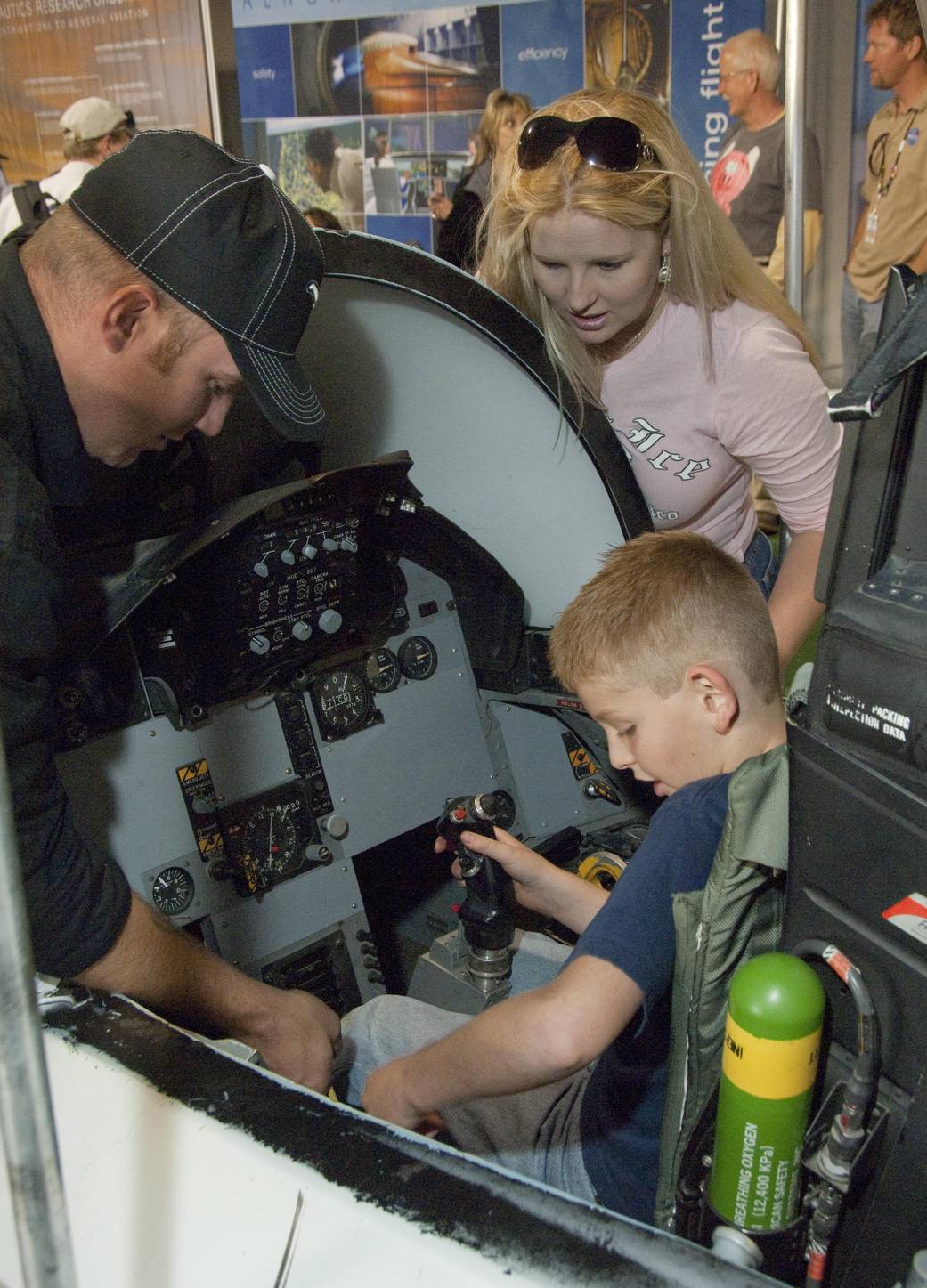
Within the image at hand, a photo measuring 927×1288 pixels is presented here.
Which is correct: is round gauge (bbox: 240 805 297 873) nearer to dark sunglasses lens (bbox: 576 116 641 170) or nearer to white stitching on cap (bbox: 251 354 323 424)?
white stitching on cap (bbox: 251 354 323 424)

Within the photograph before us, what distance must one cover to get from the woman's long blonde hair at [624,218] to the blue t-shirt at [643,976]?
92cm

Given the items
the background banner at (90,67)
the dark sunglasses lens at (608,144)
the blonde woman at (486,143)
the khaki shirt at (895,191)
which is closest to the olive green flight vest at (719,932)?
the dark sunglasses lens at (608,144)

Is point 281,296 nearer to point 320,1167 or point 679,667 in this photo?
point 679,667

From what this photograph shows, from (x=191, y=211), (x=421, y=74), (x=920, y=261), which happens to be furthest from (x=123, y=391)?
(x=421, y=74)

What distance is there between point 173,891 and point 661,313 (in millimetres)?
1287

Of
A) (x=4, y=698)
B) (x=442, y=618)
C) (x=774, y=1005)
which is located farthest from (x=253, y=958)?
(x=774, y=1005)

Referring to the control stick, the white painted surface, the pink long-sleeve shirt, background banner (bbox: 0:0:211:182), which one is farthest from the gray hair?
the white painted surface

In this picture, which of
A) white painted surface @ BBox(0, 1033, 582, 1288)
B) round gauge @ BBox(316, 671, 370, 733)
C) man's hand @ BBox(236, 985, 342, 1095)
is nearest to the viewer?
white painted surface @ BBox(0, 1033, 582, 1288)

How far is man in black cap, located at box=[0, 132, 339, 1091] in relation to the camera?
1230mm

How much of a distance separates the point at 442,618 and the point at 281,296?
39.6 inches

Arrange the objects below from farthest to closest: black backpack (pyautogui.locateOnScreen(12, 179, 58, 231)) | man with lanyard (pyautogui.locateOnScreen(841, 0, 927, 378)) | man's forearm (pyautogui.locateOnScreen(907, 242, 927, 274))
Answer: man with lanyard (pyautogui.locateOnScreen(841, 0, 927, 378)) → man's forearm (pyautogui.locateOnScreen(907, 242, 927, 274)) → black backpack (pyautogui.locateOnScreen(12, 179, 58, 231))

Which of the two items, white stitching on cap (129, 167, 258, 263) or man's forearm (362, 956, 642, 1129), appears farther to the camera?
white stitching on cap (129, 167, 258, 263)

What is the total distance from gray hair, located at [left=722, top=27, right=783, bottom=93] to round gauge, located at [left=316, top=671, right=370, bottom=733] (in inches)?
129

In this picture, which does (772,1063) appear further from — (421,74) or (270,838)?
(421,74)
